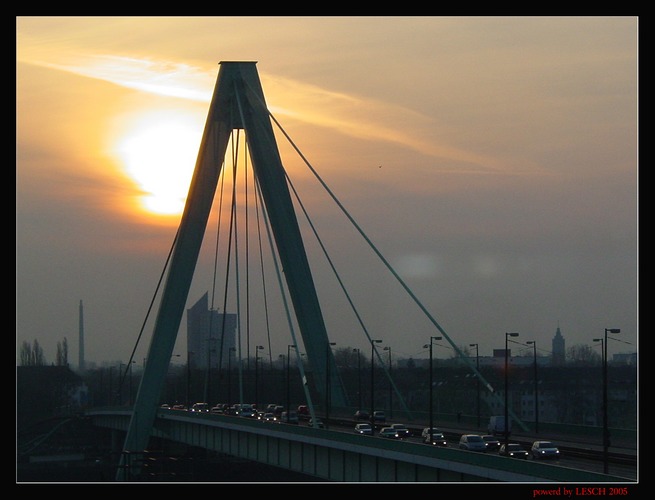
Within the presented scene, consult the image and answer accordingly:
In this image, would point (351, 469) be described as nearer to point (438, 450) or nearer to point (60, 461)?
point (438, 450)

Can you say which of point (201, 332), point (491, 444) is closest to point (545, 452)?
point (491, 444)

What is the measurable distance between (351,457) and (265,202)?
38.5ft

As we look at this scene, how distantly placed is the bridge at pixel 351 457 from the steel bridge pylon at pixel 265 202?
3.45 metres

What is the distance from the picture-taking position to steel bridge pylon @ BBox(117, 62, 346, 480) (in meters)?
39.7

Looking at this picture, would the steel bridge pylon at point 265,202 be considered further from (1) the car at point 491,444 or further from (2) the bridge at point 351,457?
(1) the car at point 491,444

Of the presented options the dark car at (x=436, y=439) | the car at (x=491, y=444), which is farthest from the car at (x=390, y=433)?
the car at (x=491, y=444)

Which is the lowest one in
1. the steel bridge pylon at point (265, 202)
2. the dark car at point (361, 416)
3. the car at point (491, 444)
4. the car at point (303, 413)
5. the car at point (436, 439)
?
the car at point (303, 413)

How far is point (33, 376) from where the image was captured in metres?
92.9

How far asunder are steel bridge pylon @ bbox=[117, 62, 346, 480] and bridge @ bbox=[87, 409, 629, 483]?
3454 millimetres

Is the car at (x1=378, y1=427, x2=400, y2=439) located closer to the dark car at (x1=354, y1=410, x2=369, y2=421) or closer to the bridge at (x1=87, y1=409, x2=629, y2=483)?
the bridge at (x1=87, y1=409, x2=629, y2=483)

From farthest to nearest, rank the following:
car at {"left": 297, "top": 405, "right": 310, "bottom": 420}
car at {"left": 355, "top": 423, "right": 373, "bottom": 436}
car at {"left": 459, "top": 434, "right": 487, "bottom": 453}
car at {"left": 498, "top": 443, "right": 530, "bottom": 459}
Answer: car at {"left": 297, "top": 405, "right": 310, "bottom": 420} < car at {"left": 355, "top": 423, "right": 373, "bottom": 436} < car at {"left": 459, "top": 434, "right": 487, "bottom": 453} < car at {"left": 498, "top": 443, "right": 530, "bottom": 459}

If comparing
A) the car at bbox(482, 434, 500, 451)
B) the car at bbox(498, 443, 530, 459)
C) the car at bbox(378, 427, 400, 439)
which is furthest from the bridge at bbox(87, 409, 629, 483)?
the car at bbox(482, 434, 500, 451)

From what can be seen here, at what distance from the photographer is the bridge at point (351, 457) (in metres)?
21.2
